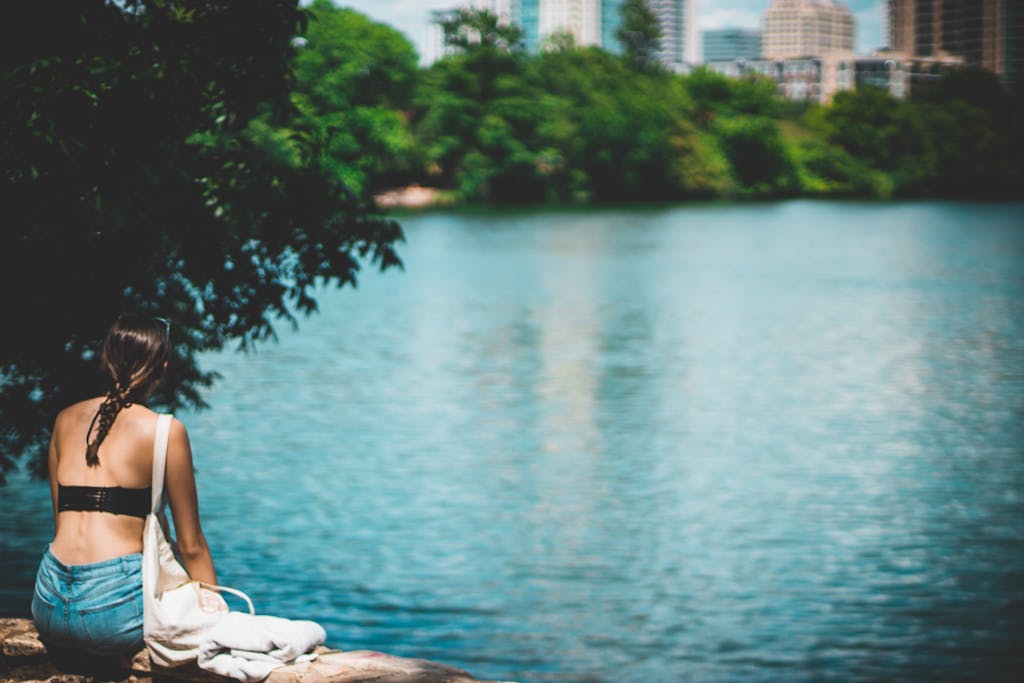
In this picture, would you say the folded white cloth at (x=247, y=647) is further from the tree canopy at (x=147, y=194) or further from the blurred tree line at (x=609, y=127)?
the blurred tree line at (x=609, y=127)

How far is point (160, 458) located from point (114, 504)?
0.23m

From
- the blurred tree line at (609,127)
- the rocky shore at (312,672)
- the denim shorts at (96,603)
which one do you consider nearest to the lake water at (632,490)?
the rocky shore at (312,672)

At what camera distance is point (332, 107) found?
82.8 meters

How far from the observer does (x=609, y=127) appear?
316ft

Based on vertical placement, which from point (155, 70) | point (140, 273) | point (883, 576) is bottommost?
point (883, 576)

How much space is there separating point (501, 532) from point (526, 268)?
33.0 m

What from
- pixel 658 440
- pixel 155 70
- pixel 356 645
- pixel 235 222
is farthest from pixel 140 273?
pixel 658 440

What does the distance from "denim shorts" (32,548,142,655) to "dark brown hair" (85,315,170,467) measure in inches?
13.3

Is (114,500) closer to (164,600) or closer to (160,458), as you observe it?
(160,458)

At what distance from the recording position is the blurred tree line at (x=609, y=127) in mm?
87562

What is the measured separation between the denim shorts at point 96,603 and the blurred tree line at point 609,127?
235ft

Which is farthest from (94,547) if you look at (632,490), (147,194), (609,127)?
(609,127)

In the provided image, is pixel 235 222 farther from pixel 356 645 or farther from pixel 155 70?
pixel 356 645

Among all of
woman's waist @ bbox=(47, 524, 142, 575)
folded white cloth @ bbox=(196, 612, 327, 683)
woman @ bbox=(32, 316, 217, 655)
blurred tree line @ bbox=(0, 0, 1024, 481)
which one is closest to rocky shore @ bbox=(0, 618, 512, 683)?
folded white cloth @ bbox=(196, 612, 327, 683)
